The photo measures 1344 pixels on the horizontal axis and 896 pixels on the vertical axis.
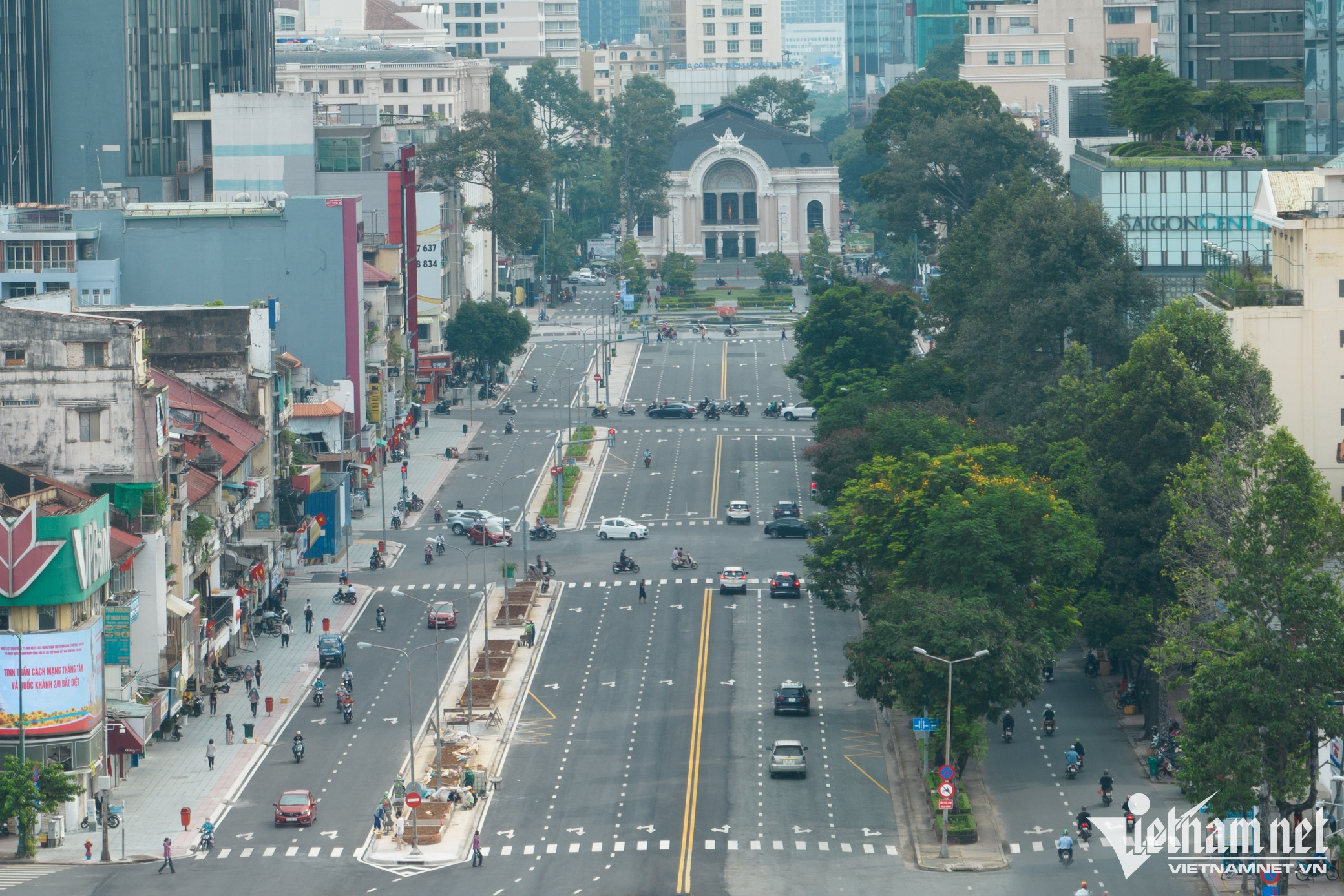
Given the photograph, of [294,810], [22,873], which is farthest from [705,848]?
[22,873]

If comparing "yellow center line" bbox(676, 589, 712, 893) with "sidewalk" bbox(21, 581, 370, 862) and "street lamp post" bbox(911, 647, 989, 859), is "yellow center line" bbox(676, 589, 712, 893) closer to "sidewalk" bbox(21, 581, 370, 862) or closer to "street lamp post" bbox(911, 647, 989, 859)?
"street lamp post" bbox(911, 647, 989, 859)

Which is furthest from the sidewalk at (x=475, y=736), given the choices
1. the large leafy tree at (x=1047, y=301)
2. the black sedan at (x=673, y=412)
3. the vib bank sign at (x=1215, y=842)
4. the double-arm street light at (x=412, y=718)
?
the black sedan at (x=673, y=412)

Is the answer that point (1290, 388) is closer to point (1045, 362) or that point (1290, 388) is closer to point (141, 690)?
point (1045, 362)

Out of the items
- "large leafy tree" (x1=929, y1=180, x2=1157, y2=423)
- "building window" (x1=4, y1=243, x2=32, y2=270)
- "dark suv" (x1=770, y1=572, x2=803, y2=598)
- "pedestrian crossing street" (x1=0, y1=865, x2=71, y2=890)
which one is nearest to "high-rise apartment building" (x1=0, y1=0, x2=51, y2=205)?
"building window" (x1=4, y1=243, x2=32, y2=270)

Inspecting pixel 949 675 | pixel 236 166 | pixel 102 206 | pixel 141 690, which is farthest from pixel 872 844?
→ pixel 236 166

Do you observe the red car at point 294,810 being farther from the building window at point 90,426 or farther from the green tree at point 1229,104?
the green tree at point 1229,104

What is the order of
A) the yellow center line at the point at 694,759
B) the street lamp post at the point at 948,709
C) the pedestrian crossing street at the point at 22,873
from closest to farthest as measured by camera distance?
the pedestrian crossing street at the point at 22,873
the yellow center line at the point at 694,759
the street lamp post at the point at 948,709

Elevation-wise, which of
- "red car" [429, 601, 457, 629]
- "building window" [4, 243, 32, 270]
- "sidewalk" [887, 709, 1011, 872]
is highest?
"building window" [4, 243, 32, 270]
